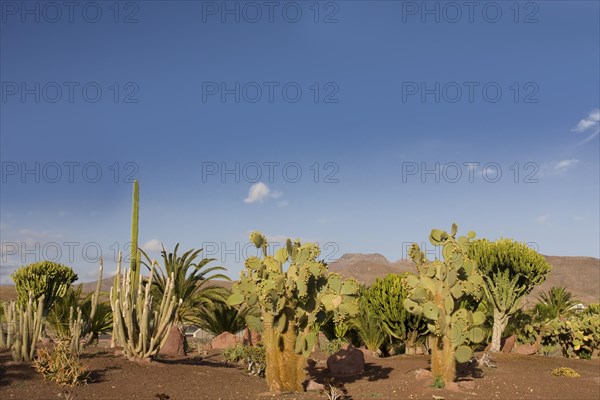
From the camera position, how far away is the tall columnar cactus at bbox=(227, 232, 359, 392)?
9641 mm

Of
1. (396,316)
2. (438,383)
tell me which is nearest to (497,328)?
(396,316)

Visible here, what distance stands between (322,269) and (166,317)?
348 centimetres

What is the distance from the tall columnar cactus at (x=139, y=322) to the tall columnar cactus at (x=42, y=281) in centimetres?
885

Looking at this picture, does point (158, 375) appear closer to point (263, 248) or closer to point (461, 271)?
point (263, 248)

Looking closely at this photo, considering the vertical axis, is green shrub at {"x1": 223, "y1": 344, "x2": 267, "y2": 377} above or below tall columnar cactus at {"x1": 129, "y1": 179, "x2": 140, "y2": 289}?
below

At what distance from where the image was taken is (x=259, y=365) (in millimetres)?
11797

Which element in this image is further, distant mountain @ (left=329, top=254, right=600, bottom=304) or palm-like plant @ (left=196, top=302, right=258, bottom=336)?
distant mountain @ (left=329, top=254, right=600, bottom=304)

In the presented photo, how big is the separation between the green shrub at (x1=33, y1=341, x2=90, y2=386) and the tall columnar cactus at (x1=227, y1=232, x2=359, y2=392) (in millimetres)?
2697

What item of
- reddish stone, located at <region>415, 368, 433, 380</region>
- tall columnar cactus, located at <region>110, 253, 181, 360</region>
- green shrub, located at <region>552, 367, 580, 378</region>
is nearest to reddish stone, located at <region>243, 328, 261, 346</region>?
tall columnar cactus, located at <region>110, 253, 181, 360</region>

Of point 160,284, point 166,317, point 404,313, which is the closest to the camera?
point 166,317

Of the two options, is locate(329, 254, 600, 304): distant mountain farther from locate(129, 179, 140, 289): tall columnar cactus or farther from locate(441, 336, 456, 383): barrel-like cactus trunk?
locate(441, 336, 456, 383): barrel-like cactus trunk

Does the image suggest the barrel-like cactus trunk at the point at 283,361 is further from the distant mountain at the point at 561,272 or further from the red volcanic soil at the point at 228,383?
the distant mountain at the point at 561,272

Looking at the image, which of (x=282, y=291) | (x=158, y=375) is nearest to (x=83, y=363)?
(x=158, y=375)

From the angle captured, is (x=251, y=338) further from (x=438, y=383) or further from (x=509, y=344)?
(x=509, y=344)
